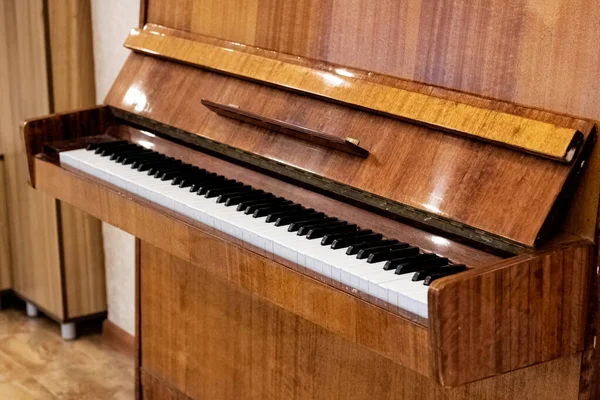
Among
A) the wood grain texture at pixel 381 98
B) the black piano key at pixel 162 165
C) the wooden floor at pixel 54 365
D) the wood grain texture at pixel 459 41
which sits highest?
the wood grain texture at pixel 459 41

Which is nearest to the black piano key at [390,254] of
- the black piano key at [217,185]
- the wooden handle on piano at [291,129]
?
the wooden handle on piano at [291,129]

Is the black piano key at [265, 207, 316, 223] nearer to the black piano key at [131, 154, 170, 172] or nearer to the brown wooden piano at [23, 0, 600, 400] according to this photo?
the brown wooden piano at [23, 0, 600, 400]

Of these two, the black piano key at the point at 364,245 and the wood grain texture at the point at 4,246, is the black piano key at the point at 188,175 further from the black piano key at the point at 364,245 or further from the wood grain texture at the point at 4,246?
the wood grain texture at the point at 4,246

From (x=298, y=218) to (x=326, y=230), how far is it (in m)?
0.08

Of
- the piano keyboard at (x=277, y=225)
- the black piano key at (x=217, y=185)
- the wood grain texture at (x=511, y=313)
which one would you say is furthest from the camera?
the black piano key at (x=217, y=185)

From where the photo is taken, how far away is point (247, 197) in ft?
6.08

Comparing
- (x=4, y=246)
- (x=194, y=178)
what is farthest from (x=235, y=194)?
(x=4, y=246)

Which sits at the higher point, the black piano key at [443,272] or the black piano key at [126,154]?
the black piano key at [126,154]

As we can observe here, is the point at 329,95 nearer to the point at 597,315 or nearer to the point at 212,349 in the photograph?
the point at 597,315

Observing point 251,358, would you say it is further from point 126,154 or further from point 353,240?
point 353,240

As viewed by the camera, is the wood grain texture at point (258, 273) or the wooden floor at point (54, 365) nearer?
the wood grain texture at point (258, 273)

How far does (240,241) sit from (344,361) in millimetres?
419

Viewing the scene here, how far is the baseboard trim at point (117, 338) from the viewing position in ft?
10.2

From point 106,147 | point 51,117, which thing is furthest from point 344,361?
point 51,117
